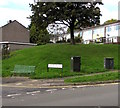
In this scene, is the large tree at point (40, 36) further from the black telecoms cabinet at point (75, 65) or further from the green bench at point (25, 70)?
the black telecoms cabinet at point (75, 65)

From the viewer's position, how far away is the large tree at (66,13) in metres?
46.7

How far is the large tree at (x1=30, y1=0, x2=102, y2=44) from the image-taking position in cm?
4666

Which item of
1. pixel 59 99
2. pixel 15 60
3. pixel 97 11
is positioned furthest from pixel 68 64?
pixel 97 11

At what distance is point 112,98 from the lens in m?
12.4

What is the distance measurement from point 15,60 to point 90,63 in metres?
9.18

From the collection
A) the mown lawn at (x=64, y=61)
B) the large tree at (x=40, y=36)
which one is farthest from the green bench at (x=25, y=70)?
the large tree at (x=40, y=36)

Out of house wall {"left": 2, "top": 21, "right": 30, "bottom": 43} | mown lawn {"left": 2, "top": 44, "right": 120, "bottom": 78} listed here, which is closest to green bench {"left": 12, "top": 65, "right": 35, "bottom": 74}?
mown lawn {"left": 2, "top": 44, "right": 120, "bottom": 78}

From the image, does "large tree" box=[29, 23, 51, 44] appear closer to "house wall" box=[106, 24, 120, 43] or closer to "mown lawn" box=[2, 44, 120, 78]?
"house wall" box=[106, 24, 120, 43]

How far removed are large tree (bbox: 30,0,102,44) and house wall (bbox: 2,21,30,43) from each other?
3073cm

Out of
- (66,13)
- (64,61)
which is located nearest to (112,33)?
(66,13)

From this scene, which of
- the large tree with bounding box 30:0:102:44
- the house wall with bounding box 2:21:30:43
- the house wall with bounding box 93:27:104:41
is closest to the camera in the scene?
the large tree with bounding box 30:0:102:44

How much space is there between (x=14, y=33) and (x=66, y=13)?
36575 millimetres

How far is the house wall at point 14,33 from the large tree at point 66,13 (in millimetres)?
30733

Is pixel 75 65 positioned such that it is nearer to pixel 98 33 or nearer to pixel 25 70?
pixel 25 70
